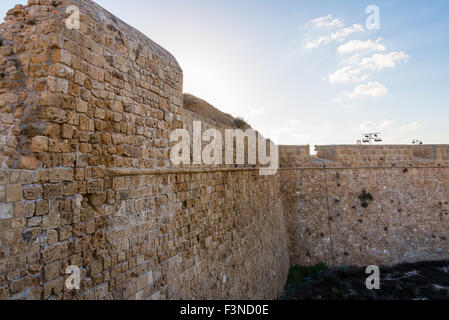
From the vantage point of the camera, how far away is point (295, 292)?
9359mm

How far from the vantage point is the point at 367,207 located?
12320 millimetres

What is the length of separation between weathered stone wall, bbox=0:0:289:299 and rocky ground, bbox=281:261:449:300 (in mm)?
6188

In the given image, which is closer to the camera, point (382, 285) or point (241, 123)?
point (382, 285)

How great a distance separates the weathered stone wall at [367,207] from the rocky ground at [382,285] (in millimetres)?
637

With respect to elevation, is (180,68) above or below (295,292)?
above

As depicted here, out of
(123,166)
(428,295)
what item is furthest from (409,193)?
(123,166)

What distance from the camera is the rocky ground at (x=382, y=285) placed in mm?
9094

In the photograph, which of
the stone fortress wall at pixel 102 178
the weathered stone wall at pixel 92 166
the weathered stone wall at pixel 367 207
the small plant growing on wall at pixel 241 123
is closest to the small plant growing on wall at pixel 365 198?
the weathered stone wall at pixel 367 207

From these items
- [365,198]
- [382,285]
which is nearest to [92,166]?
[382,285]

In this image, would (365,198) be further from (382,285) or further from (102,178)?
(102,178)

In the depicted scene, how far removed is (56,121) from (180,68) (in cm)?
254

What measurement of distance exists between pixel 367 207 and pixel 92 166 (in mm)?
12465

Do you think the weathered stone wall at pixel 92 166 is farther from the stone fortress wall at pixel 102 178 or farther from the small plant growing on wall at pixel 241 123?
the small plant growing on wall at pixel 241 123
